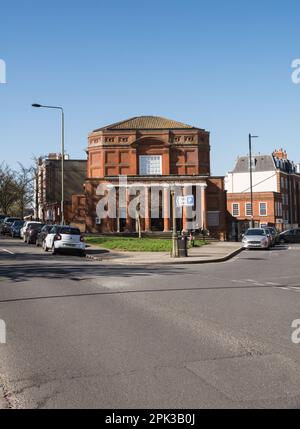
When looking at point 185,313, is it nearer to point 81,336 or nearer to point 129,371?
point 81,336

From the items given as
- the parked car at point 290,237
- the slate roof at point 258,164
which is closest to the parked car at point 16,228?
the parked car at point 290,237

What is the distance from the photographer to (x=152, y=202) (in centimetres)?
6150

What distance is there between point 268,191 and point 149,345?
78863 mm

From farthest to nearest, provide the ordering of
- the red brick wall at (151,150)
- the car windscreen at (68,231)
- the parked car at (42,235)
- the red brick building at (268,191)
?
the red brick building at (268,191) < the red brick wall at (151,150) < the parked car at (42,235) < the car windscreen at (68,231)

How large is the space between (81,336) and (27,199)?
72436 millimetres

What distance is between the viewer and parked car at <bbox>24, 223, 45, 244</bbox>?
3966 centimetres

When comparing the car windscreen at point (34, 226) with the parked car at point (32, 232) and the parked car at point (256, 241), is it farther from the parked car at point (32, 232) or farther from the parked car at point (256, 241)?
the parked car at point (256, 241)

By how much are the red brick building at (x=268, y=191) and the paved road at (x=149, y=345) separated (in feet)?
195

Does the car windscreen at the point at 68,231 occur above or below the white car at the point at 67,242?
above

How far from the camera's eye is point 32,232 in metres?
39.8

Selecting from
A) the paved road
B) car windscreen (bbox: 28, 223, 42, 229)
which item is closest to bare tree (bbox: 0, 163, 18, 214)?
car windscreen (bbox: 28, 223, 42, 229)

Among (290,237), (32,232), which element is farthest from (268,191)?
(32,232)

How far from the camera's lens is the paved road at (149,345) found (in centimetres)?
561

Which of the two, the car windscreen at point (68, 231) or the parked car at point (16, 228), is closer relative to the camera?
the car windscreen at point (68, 231)
